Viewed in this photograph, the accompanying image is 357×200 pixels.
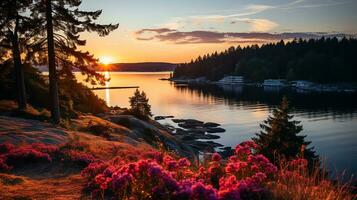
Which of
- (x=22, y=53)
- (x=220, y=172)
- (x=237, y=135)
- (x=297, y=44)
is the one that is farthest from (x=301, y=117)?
(x=297, y=44)

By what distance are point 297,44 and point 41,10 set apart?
183650mm

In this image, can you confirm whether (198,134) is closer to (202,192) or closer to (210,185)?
(210,185)

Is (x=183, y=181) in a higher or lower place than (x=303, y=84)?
higher

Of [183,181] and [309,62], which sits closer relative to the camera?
[183,181]

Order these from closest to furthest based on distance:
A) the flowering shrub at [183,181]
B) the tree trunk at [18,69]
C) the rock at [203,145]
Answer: the flowering shrub at [183,181], the tree trunk at [18,69], the rock at [203,145]

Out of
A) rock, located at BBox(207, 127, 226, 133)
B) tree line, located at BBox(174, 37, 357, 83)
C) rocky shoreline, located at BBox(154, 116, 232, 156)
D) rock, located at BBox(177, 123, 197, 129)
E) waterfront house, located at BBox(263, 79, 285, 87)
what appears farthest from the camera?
waterfront house, located at BBox(263, 79, 285, 87)

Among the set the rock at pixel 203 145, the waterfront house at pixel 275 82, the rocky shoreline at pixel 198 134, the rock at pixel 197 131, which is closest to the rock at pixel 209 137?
the rocky shoreline at pixel 198 134

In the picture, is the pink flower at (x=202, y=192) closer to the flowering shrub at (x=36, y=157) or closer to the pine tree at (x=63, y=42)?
the flowering shrub at (x=36, y=157)

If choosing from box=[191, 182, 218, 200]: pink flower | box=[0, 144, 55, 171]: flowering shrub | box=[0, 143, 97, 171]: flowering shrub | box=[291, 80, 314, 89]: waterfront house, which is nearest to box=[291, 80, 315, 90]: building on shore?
box=[291, 80, 314, 89]: waterfront house

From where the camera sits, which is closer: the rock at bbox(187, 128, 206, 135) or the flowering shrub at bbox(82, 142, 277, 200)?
the flowering shrub at bbox(82, 142, 277, 200)

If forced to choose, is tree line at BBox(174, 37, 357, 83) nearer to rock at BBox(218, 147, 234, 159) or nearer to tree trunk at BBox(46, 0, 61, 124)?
rock at BBox(218, 147, 234, 159)

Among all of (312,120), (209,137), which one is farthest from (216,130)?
(312,120)

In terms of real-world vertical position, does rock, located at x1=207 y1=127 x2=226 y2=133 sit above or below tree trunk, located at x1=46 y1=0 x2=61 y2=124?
below

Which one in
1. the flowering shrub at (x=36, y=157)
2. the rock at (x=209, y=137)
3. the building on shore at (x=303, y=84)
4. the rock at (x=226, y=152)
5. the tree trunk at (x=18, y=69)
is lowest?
the rock at (x=209, y=137)
